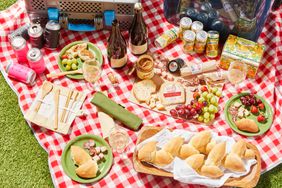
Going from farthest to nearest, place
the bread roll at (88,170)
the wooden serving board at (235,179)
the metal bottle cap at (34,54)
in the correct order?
1. the metal bottle cap at (34,54)
2. the bread roll at (88,170)
3. the wooden serving board at (235,179)

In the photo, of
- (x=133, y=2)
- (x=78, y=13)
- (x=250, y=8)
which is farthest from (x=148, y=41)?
(x=250, y=8)

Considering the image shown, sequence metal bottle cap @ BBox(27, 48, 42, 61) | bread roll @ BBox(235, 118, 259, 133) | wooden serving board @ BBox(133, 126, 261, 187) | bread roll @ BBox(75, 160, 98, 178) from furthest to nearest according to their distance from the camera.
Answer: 1. metal bottle cap @ BBox(27, 48, 42, 61)
2. bread roll @ BBox(235, 118, 259, 133)
3. bread roll @ BBox(75, 160, 98, 178)
4. wooden serving board @ BBox(133, 126, 261, 187)

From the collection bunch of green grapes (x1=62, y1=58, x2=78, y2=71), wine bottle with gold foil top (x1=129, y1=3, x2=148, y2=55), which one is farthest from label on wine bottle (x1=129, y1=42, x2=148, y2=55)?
bunch of green grapes (x1=62, y1=58, x2=78, y2=71)

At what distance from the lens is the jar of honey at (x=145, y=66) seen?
9.01 feet

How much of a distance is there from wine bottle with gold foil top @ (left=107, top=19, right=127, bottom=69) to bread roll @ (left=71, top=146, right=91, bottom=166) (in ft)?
2.09

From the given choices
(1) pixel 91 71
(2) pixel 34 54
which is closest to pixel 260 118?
(1) pixel 91 71

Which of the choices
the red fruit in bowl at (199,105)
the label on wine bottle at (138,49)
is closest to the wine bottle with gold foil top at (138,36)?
the label on wine bottle at (138,49)

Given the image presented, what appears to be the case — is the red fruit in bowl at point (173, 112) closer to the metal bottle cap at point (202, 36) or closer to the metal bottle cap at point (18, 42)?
the metal bottle cap at point (202, 36)

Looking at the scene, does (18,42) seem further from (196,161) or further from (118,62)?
(196,161)

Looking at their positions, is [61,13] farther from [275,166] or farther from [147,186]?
[275,166]

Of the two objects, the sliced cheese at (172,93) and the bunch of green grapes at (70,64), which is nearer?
the sliced cheese at (172,93)

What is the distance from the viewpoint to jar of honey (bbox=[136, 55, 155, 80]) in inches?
108

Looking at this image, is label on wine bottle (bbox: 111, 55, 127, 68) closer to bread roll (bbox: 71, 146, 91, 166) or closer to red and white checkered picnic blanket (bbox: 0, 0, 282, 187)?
red and white checkered picnic blanket (bbox: 0, 0, 282, 187)

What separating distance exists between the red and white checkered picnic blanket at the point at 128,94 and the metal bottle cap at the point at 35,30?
0.16 meters
